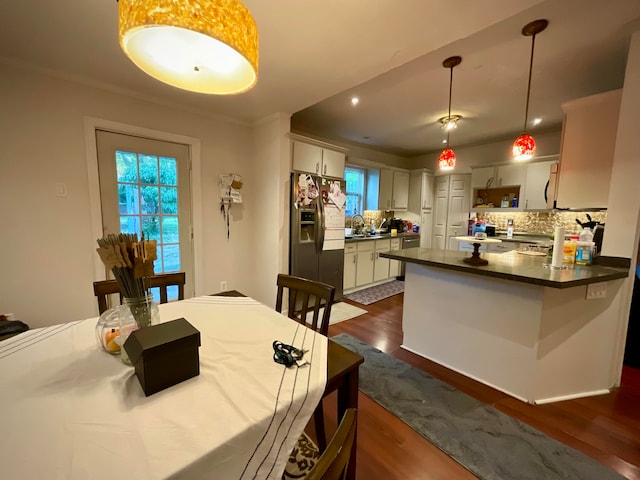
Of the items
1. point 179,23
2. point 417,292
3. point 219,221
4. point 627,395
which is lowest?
point 627,395

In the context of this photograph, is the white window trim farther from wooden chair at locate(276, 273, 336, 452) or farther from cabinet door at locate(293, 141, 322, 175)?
wooden chair at locate(276, 273, 336, 452)

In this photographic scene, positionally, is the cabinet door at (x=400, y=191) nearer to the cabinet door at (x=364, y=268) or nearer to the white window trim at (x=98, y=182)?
the cabinet door at (x=364, y=268)

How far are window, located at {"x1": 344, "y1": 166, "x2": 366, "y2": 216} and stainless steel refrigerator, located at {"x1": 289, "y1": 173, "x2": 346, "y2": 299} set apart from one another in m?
1.42

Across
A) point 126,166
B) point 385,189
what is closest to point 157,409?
point 126,166

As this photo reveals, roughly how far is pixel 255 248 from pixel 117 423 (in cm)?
285

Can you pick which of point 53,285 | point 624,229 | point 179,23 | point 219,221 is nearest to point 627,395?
point 624,229

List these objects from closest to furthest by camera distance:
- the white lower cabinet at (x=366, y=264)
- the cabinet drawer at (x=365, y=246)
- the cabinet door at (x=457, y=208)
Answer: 1. the white lower cabinet at (x=366, y=264)
2. the cabinet drawer at (x=365, y=246)
3. the cabinet door at (x=457, y=208)

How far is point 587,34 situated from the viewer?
1.90 meters

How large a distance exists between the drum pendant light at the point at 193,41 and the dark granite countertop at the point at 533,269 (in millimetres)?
1757

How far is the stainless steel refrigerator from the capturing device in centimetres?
317

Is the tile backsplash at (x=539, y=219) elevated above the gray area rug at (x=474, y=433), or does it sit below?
above

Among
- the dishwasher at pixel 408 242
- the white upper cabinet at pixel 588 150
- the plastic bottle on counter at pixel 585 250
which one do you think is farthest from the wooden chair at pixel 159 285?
the dishwasher at pixel 408 242

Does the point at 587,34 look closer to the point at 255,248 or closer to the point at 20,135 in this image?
the point at 255,248

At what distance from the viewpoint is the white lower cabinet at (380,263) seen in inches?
177
